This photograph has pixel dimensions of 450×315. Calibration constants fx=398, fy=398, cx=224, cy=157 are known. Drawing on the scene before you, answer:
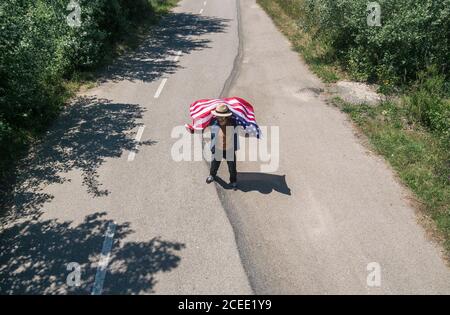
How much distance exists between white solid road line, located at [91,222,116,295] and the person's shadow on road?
2694mm

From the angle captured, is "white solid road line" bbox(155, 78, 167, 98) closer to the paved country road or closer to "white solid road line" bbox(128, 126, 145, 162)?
the paved country road

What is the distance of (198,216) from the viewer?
8.26 meters

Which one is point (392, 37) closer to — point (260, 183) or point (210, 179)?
point (260, 183)

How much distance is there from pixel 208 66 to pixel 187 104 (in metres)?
4.46

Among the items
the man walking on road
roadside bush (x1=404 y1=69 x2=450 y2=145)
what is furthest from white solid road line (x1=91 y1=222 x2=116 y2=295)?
roadside bush (x1=404 y1=69 x2=450 y2=145)

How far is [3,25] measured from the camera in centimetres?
1065

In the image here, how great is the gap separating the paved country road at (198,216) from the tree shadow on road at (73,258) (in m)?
0.02

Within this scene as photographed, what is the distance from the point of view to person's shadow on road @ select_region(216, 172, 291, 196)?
906cm

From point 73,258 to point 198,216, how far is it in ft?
8.22

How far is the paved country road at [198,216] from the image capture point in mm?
6777

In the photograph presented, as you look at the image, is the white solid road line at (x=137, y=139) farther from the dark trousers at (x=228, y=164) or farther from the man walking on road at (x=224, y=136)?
the man walking on road at (x=224, y=136)

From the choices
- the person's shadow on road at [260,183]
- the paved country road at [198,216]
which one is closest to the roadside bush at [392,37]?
the paved country road at [198,216]

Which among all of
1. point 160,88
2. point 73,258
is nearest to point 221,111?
point 73,258
